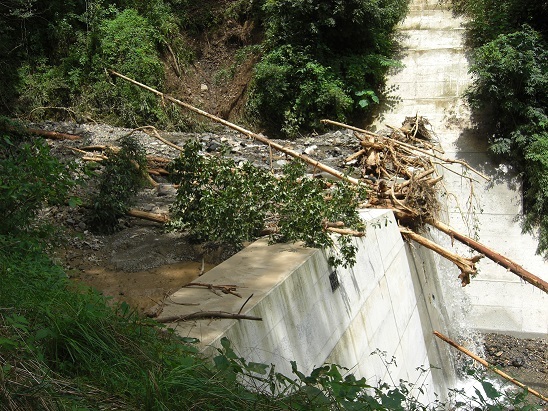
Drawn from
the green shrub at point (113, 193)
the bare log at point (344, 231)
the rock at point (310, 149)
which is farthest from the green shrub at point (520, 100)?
the green shrub at point (113, 193)

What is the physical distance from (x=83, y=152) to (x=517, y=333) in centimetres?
851

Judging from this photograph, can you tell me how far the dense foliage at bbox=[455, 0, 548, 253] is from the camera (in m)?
12.9

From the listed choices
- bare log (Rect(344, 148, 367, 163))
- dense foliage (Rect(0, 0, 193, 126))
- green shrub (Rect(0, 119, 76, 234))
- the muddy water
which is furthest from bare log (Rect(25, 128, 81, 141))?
green shrub (Rect(0, 119, 76, 234))

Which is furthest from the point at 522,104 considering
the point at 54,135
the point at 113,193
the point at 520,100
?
the point at 54,135

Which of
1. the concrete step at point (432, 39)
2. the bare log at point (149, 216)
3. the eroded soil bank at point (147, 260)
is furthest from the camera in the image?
the concrete step at point (432, 39)

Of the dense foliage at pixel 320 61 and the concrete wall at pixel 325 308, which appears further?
the dense foliage at pixel 320 61

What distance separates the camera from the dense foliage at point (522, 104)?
42.4 ft

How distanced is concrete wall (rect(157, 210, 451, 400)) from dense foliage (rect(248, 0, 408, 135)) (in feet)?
22.5

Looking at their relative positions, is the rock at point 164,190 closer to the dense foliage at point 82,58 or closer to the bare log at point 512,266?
the bare log at point 512,266

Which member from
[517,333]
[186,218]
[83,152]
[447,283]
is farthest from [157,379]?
[517,333]

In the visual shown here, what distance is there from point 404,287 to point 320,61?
861cm

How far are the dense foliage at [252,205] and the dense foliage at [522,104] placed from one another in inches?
274

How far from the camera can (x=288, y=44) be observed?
16.1 metres

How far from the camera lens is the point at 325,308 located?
6.02 m
